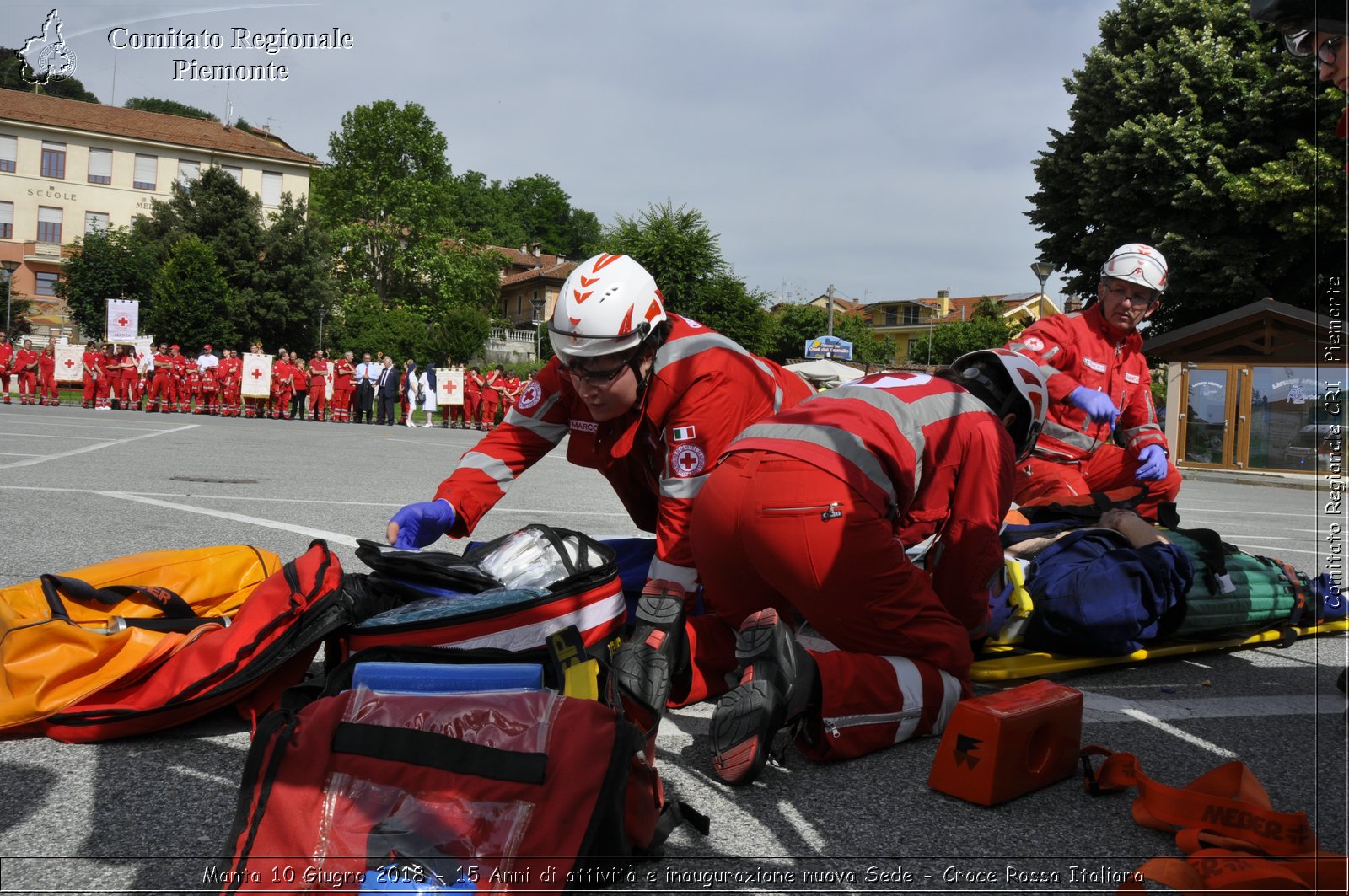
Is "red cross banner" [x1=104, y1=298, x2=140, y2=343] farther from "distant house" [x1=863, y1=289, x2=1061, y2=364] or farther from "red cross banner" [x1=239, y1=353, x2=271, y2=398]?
"distant house" [x1=863, y1=289, x2=1061, y2=364]

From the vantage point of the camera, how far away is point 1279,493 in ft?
58.1

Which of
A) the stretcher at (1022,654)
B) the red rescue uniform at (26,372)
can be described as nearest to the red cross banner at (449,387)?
the red rescue uniform at (26,372)

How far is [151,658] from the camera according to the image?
2.87 metres

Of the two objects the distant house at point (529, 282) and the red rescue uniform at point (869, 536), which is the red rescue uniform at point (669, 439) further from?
the distant house at point (529, 282)

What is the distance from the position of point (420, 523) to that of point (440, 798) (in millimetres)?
1858

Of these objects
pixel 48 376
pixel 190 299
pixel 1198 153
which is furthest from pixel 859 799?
pixel 190 299

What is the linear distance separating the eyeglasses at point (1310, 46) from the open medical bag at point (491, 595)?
2.34 meters

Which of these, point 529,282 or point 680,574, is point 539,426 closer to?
point 680,574

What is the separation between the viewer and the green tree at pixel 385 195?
6162 cm

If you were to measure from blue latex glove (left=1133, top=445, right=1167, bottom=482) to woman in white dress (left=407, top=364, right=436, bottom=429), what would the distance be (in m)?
23.2

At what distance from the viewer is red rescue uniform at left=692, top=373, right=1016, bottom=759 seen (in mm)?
2816

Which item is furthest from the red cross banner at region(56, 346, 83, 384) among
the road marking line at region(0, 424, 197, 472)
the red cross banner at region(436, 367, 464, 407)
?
the road marking line at region(0, 424, 197, 472)

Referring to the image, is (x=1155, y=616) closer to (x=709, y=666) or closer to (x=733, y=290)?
(x=709, y=666)

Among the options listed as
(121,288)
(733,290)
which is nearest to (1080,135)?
(733,290)
